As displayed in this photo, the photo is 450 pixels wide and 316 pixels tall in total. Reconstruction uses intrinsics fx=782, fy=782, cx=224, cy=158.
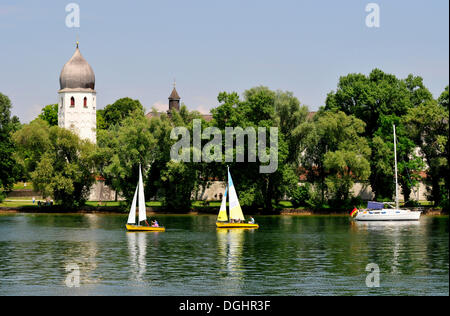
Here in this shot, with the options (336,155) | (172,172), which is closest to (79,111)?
(172,172)

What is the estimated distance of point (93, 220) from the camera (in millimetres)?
97688

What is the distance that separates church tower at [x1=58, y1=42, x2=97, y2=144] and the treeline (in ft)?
73.6

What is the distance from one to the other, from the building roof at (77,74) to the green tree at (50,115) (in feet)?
52.5

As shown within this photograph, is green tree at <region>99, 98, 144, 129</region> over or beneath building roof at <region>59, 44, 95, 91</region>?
beneath

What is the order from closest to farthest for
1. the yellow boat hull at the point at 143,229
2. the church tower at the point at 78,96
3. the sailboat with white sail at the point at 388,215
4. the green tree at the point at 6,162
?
1. the yellow boat hull at the point at 143,229
2. the sailboat with white sail at the point at 388,215
3. the green tree at the point at 6,162
4. the church tower at the point at 78,96

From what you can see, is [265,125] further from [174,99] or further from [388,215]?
[174,99]

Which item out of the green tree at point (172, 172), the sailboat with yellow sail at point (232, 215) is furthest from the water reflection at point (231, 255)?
the green tree at point (172, 172)

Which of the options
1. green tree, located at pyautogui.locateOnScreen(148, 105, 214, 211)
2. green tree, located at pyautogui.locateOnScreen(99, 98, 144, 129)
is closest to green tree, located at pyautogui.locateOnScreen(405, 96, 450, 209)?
green tree, located at pyautogui.locateOnScreen(148, 105, 214, 211)

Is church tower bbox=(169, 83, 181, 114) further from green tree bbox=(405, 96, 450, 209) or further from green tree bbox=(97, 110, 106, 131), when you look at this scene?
green tree bbox=(405, 96, 450, 209)

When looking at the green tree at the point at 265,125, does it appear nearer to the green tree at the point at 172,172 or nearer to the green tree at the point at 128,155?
the green tree at the point at 172,172

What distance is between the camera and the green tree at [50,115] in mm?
151375

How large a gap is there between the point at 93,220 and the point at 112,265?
44.9m

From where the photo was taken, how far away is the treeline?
338ft
